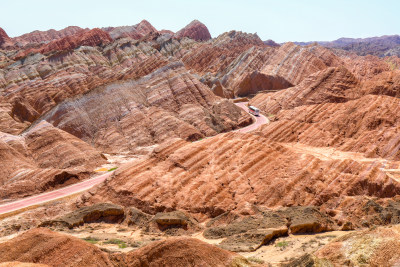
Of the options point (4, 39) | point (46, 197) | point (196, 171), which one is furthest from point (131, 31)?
point (196, 171)

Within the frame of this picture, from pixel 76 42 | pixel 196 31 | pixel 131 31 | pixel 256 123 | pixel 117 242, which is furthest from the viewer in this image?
pixel 196 31

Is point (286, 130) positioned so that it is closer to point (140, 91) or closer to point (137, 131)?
point (137, 131)

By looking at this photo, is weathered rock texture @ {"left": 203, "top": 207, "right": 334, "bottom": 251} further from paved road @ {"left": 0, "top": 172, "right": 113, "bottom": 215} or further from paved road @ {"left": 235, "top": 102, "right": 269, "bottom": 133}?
paved road @ {"left": 235, "top": 102, "right": 269, "bottom": 133}

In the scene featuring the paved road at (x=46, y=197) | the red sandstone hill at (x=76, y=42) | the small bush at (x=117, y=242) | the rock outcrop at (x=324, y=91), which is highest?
the red sandstone hill at (x=76, y=42)

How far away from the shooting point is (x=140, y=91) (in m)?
54.2

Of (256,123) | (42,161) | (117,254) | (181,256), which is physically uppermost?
A: (117,254)

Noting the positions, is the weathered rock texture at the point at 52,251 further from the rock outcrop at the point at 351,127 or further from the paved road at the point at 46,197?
the rock outcrop at the point at 351,127

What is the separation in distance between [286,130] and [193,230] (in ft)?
75.6

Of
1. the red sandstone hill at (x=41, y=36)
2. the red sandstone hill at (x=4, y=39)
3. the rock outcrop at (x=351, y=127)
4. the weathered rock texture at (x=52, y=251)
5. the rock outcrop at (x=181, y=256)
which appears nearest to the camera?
the weathered rock texture at (x=52, y=251)

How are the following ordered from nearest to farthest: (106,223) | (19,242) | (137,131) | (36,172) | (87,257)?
(87,257) < (19,242) < (106,223) < (36,172) < (137,131)

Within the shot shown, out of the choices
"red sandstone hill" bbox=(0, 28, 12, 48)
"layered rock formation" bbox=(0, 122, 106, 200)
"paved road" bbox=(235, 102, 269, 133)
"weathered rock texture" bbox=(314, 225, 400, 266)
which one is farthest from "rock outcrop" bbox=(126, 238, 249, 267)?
"red sandstone hill" bbox=(0, 28, 12, 48)

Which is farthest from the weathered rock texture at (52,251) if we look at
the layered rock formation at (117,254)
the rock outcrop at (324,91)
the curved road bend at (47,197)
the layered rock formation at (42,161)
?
the rock outcrop at (324,91)

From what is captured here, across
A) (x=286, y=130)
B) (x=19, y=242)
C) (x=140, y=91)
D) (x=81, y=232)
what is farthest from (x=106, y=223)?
(x=140, y=91)

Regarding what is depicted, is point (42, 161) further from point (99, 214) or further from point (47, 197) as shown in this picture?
point (99, 214)
